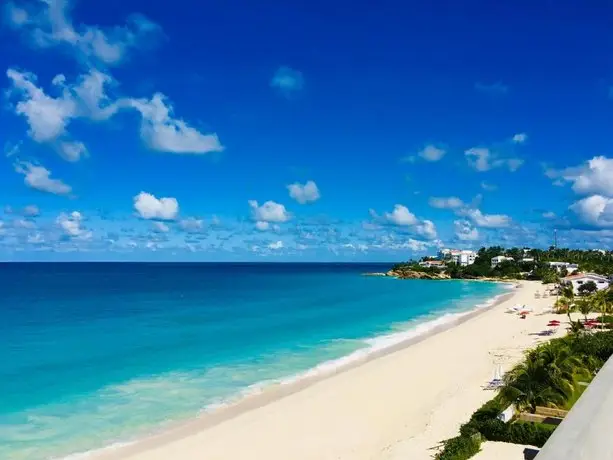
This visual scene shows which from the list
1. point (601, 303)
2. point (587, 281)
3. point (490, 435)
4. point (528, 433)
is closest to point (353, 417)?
point (490, 435)

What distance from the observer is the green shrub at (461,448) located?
41.4ft

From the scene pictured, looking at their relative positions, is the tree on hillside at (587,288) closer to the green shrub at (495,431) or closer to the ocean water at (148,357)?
the ocean water at (148,357)

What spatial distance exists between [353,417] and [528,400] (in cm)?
588

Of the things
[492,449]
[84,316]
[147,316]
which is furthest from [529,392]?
[84,316]

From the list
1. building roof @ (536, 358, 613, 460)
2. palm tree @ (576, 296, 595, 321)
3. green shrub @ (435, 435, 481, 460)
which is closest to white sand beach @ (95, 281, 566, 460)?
green shrub @ (435, 435, 481, 460)

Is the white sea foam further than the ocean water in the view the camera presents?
Yes

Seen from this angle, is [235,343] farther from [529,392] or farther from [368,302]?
[368,302]

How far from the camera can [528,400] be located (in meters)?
15.3

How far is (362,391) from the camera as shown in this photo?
21.1 meters

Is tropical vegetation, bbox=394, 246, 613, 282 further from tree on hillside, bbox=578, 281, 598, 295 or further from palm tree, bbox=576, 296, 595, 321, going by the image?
palm tree, bbox=576, 296, 595, 321

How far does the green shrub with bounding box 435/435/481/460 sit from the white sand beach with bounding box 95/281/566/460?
0.74m

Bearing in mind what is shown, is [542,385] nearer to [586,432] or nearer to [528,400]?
[528,400]

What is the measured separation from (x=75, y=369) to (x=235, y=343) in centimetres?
1043

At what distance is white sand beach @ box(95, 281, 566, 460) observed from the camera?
14.8 meters
